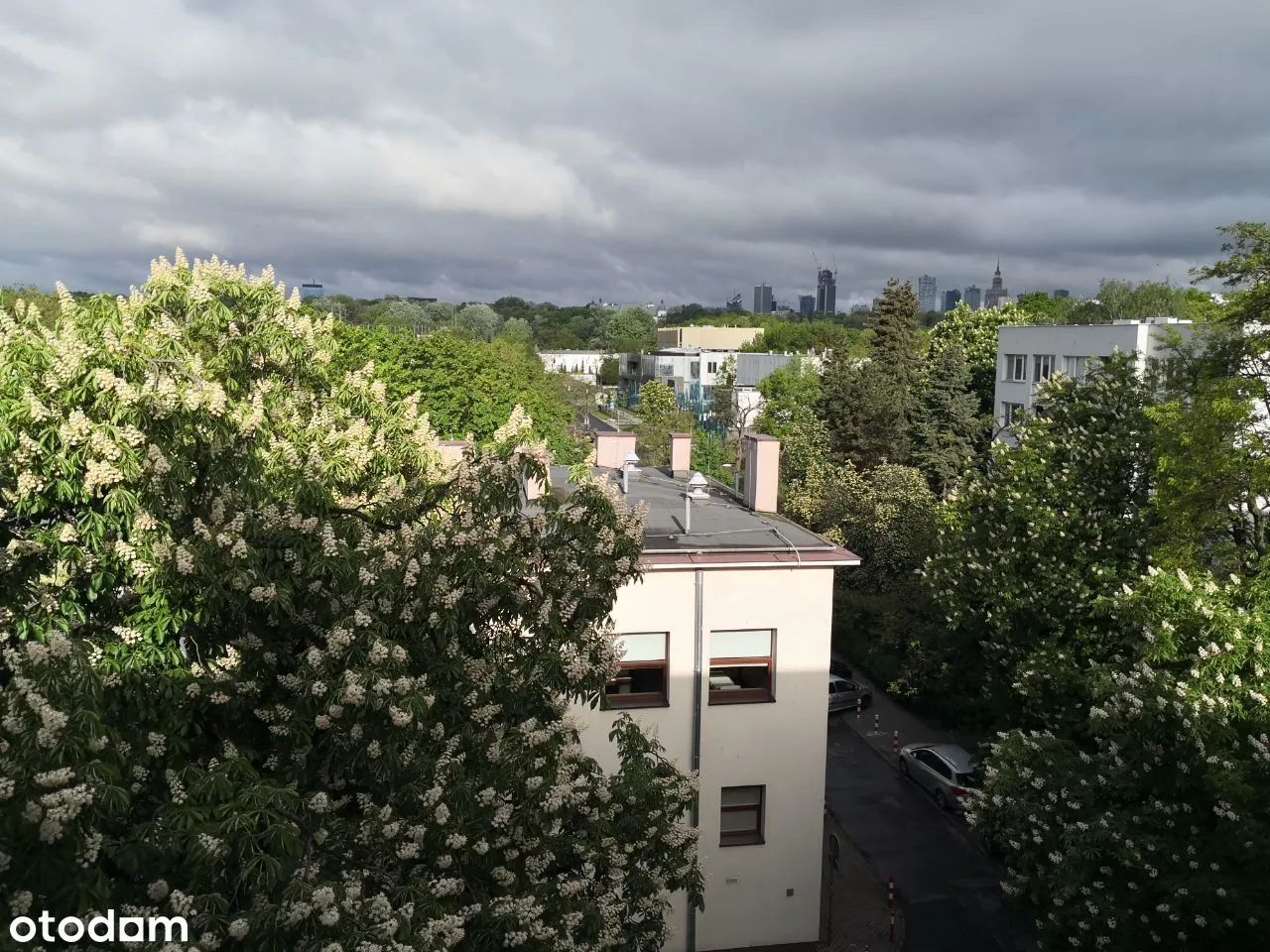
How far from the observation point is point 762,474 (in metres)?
20.7

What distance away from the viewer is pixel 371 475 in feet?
41.4

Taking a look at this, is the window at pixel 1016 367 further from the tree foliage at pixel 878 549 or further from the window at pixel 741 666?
the window at pixel 741 666

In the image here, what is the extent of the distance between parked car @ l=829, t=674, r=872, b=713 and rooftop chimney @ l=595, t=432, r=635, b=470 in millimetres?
12034

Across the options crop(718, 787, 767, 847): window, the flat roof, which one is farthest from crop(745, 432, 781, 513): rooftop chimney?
crop(718, 787, 767, 847): window

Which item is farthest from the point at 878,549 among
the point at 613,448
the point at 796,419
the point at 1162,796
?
the point at 1162,796

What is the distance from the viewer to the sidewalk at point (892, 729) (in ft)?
96.9

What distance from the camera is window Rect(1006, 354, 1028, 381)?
5241cm

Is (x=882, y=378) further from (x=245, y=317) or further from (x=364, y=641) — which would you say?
(x=364, y=641)

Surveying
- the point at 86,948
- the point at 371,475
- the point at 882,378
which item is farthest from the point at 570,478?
the point at 882,378

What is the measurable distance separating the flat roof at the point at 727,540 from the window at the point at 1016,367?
37.3 meters

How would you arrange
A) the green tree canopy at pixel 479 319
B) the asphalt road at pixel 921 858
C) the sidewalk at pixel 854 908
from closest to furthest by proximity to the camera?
1. the sidewalk at pixel 854 908
2. the asphalt road at pixel 921 858
3. the green tree canopy at pixel 479 319

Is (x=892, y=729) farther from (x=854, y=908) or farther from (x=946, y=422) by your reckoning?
(x=946, y=422)

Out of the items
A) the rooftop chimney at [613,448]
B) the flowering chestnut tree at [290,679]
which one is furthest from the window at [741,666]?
the rooftop chimney at [613,448]

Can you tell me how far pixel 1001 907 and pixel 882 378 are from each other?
35.8 meters
